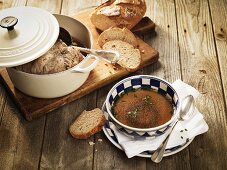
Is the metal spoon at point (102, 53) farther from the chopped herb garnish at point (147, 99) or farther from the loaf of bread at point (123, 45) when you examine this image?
the chopped herb garnish at point (147, 99)

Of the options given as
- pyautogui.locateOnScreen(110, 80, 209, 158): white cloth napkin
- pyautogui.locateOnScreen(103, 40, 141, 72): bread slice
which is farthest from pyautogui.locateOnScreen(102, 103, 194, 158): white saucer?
pyautogui.locateOnScreen(103, 40, 141, 72): bread slice

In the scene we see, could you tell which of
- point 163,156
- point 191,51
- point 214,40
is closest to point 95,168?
point 163,156

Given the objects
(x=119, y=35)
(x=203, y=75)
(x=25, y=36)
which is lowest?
(x=203, y=75)

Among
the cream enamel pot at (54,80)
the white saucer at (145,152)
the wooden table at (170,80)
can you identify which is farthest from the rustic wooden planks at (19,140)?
the white saucer at (145,152)

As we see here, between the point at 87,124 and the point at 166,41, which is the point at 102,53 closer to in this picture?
the point at 87,124

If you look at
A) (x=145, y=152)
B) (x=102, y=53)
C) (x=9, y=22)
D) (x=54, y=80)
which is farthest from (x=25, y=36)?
(x=145, y=152)

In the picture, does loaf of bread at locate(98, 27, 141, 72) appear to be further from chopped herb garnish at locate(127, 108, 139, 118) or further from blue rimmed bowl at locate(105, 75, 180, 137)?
chopped herb garnish at locate(127, 108, 139, 118)
